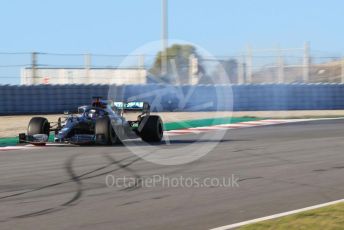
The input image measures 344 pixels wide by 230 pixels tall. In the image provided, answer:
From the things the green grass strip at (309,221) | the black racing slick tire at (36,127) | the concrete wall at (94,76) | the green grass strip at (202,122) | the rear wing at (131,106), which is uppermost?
the concrete wall at (94,76)

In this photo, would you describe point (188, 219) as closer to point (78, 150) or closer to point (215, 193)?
point (215, 193)

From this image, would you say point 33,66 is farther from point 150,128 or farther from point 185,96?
point 150,128

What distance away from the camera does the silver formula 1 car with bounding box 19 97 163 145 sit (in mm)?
13781

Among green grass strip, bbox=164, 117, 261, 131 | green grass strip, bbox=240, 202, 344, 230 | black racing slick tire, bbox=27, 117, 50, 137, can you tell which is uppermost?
black racing slick tire, bbox=27, 117, 50, 137

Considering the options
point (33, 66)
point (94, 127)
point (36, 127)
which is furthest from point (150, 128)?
point (33, 66)

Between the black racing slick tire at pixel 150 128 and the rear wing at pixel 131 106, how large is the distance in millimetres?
239

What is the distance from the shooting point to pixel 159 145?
14.6 metres

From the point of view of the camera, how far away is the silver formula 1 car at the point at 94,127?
45.2ft

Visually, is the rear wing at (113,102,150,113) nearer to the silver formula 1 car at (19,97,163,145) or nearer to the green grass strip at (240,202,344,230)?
the silver formula 1 car at (19,97,163,145)

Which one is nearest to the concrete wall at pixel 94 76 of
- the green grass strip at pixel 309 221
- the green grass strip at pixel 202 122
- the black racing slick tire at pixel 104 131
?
the green grass strip at pixel 202 122

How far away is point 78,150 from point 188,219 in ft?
23.0

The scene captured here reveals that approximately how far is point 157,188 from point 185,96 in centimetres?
1988

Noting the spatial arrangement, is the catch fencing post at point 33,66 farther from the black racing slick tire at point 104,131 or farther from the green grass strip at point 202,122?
the black racing slick tire at point 104,131

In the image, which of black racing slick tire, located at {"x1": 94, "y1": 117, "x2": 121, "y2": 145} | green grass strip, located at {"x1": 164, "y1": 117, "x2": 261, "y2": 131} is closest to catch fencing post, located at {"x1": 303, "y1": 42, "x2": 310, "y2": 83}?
green grass strip, located at {"x1": 164, "y1": 117, "x2": 261, "y2": 131}
